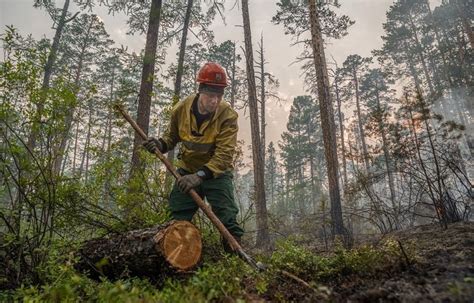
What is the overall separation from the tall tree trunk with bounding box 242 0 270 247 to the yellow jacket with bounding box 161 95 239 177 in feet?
19.0

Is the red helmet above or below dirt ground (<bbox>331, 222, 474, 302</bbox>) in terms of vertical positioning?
above

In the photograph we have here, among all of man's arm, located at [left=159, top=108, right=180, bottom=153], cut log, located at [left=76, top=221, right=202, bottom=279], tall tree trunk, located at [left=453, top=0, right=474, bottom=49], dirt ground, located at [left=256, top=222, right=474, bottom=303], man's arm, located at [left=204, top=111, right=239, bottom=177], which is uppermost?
tall tree trunk, located at [left=453, top=0, right=474, bottom=49]

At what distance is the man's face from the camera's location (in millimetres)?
3744

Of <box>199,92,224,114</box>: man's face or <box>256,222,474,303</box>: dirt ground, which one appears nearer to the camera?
<box>256,222,474,303</box>: dirt ground

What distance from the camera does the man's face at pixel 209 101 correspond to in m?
3.74

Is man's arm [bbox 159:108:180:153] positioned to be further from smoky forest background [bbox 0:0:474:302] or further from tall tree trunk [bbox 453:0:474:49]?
tall tree trunk [bbox 453:0:474:49]

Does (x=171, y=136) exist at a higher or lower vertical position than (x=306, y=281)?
higher

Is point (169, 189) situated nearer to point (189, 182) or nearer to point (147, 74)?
point (189, 182)

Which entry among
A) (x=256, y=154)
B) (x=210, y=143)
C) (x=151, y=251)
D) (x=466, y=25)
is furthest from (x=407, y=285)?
(x=466, y=25)

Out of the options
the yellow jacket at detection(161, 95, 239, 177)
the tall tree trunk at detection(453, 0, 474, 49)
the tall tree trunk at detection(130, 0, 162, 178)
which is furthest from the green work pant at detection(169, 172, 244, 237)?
the tall tree trunk at detection(453, 0, 474, 49)

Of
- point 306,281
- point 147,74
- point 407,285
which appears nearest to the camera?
point 407,285

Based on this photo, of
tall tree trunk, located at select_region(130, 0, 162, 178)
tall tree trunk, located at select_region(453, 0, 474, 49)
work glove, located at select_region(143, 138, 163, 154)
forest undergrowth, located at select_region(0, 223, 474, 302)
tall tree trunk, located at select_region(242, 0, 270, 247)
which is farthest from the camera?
tall tree trunk, located at select_region(453, 0, 474, 49)

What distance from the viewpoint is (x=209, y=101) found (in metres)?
3.76

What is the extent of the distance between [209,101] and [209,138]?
0.45 meters
